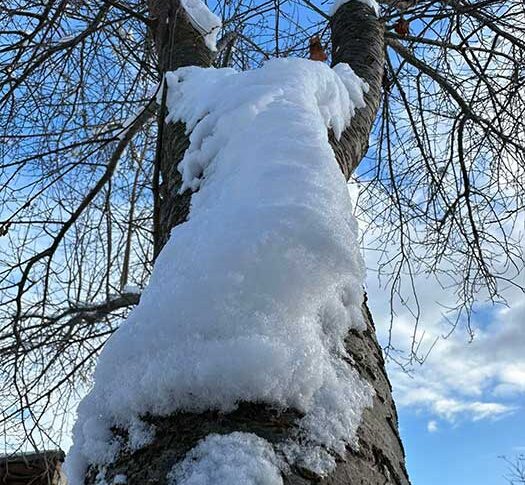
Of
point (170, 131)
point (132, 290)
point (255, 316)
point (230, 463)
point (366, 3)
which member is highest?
point (366, 3)

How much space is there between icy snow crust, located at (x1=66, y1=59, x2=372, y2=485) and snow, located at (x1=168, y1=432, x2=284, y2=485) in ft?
0.13

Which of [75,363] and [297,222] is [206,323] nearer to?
[297,222]

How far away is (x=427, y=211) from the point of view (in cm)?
352

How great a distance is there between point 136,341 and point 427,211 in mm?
3110

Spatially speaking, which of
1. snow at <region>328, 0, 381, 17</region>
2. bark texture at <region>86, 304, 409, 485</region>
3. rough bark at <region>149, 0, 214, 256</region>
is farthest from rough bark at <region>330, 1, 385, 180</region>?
bark texture at <region>86, 304, 409, 485</region>

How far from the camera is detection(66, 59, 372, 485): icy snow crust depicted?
62 centimetres

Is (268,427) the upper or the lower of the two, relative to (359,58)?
lower

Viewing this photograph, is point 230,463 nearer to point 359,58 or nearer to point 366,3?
point 359,58

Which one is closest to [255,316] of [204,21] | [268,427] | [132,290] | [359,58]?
[268,427]

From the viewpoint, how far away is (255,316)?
0.66 m

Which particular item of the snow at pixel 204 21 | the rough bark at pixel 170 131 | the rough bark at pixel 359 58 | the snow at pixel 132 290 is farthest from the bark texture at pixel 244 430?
the snow at pixel 132 290

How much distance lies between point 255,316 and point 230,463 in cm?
18

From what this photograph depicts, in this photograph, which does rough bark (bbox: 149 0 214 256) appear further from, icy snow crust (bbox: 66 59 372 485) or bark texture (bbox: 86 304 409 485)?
bark texture (bbox: 86 304 409 485)

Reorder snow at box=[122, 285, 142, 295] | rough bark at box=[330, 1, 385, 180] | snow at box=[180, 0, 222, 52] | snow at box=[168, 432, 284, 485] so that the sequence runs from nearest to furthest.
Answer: snow at box=[168, 432, 284, 485], rough bark at box=[330, 1, 385, 180], snow at box=[180, 0, 222, 52], snow at box=[122, 285, 142, 295]
